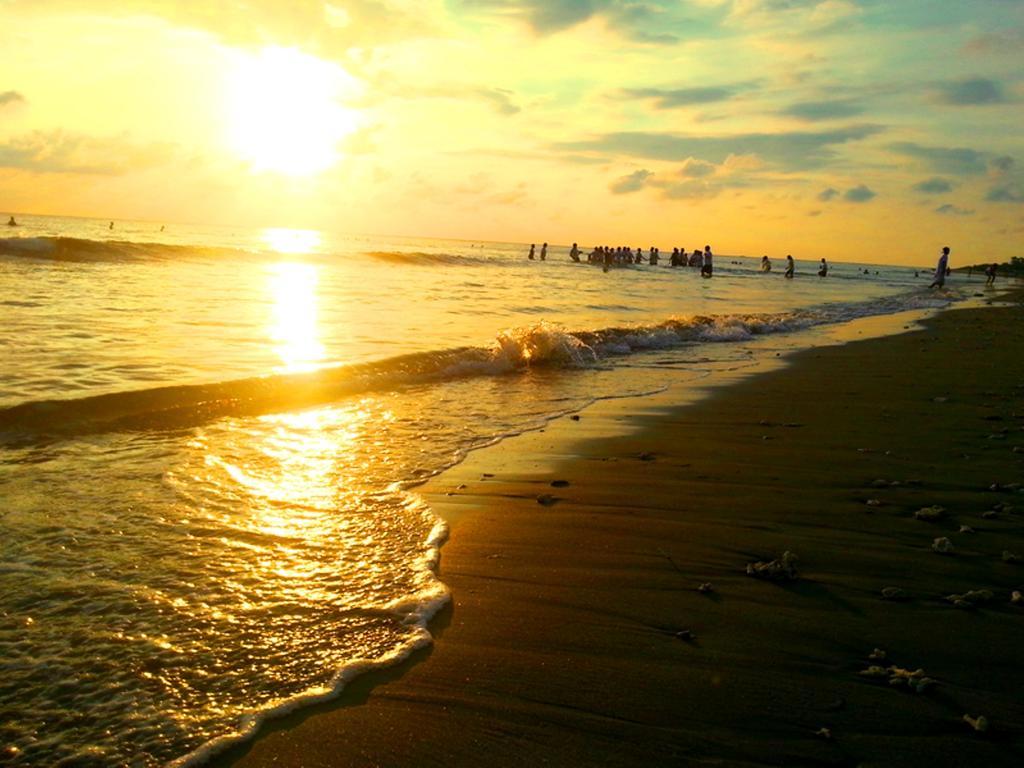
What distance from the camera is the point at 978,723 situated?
255 cm

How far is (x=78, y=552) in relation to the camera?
388 centimetres

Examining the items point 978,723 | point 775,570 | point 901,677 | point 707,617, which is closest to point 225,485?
point 707,617

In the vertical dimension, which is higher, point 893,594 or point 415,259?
point 415,259

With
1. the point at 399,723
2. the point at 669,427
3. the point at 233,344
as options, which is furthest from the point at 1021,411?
the point at 233,344

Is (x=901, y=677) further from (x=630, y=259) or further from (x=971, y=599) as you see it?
(x=630, y=259)

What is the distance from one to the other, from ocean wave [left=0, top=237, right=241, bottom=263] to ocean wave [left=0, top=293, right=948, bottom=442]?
69.6 feet

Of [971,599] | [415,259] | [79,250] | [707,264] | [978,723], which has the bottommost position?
[978,723]

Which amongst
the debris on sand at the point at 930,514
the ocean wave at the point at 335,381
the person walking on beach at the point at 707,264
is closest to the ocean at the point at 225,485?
the ocean wave at the point at 335,381

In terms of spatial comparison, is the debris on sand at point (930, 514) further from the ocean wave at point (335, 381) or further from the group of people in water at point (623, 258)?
the group of people in water at point (623, 258)

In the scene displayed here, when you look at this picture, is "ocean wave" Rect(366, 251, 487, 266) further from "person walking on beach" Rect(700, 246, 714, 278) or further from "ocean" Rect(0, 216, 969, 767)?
"ocean" Rect(0, 216, 969, 767)

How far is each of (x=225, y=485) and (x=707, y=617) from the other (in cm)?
347

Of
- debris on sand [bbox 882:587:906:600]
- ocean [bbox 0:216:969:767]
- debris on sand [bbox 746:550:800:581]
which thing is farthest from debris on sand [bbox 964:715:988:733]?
ocean [bbox 0:216:969:767]

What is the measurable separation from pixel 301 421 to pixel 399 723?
5.18m

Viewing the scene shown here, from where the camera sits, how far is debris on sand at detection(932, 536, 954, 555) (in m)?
4.08
